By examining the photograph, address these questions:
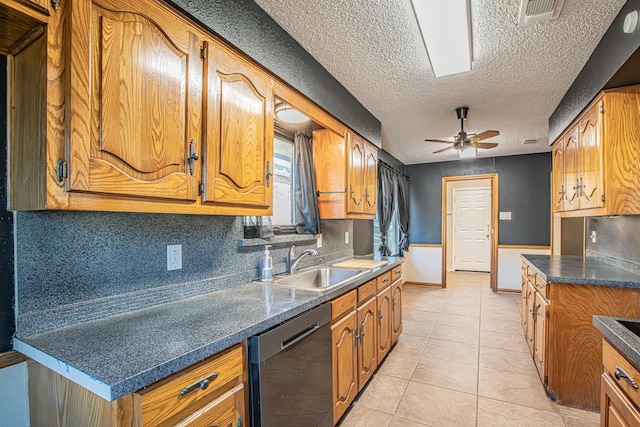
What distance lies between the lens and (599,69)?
6.56ft

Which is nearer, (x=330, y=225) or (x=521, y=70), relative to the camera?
(x=521, y=70)

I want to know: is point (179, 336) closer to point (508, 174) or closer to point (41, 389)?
point (41, 389)

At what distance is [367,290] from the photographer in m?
2.32

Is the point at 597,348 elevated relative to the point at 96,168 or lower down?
lower down

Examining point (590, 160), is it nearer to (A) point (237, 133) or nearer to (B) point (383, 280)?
(B) point (383, 280)

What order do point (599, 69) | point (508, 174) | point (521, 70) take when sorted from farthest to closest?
1. point (508, 174)
2. point (521, 70)
3. point (599, 69)

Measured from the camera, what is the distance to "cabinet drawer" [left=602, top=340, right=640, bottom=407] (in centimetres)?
98

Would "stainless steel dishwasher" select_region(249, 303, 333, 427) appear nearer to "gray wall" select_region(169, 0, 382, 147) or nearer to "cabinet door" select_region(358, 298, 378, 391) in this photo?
"cabinet door" select_region(358, 298, 378, 391)

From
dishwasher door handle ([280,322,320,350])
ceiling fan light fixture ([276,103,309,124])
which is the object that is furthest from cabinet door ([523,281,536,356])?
ceiling fan light fixture ([276,103,309,124])

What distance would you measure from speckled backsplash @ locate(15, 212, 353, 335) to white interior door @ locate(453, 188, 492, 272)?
6802 millimetres

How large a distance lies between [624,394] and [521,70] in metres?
2.17

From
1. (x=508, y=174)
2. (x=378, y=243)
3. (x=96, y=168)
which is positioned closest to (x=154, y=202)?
(x=96, y=168)

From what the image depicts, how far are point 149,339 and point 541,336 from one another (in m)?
2.68

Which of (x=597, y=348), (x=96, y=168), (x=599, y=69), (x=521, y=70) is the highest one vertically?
(x=521, y=70)
